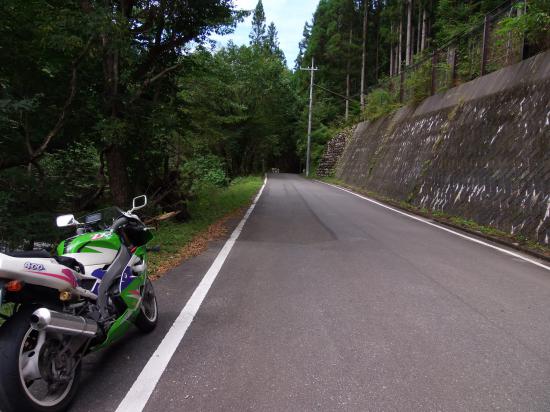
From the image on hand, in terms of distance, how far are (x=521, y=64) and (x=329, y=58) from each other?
3963 cm

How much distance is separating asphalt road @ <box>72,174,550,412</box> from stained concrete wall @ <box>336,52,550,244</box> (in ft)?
10.5

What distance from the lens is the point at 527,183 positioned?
35.4 ft

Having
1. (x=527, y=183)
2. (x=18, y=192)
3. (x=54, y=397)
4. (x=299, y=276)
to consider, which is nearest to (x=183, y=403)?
(x=54, y=397)

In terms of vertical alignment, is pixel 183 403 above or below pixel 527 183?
below

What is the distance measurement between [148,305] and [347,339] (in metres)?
2.06

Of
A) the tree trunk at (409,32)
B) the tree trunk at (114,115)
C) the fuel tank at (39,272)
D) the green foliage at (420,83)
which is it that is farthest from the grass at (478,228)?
the tree trunk at (409,32)

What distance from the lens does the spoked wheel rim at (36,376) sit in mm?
2770

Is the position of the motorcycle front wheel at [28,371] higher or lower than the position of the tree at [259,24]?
lower

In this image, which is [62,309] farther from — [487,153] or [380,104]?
[380,104]

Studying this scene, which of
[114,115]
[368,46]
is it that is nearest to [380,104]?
[368,46]

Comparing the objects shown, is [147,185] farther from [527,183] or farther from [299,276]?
[527,183]

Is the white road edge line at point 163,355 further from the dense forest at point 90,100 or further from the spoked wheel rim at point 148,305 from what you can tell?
the dense forest at point 90,100

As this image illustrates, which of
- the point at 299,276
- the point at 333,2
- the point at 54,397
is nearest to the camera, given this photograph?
the point at 54,397

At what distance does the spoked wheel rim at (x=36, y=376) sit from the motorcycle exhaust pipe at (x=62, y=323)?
0.11 meters
